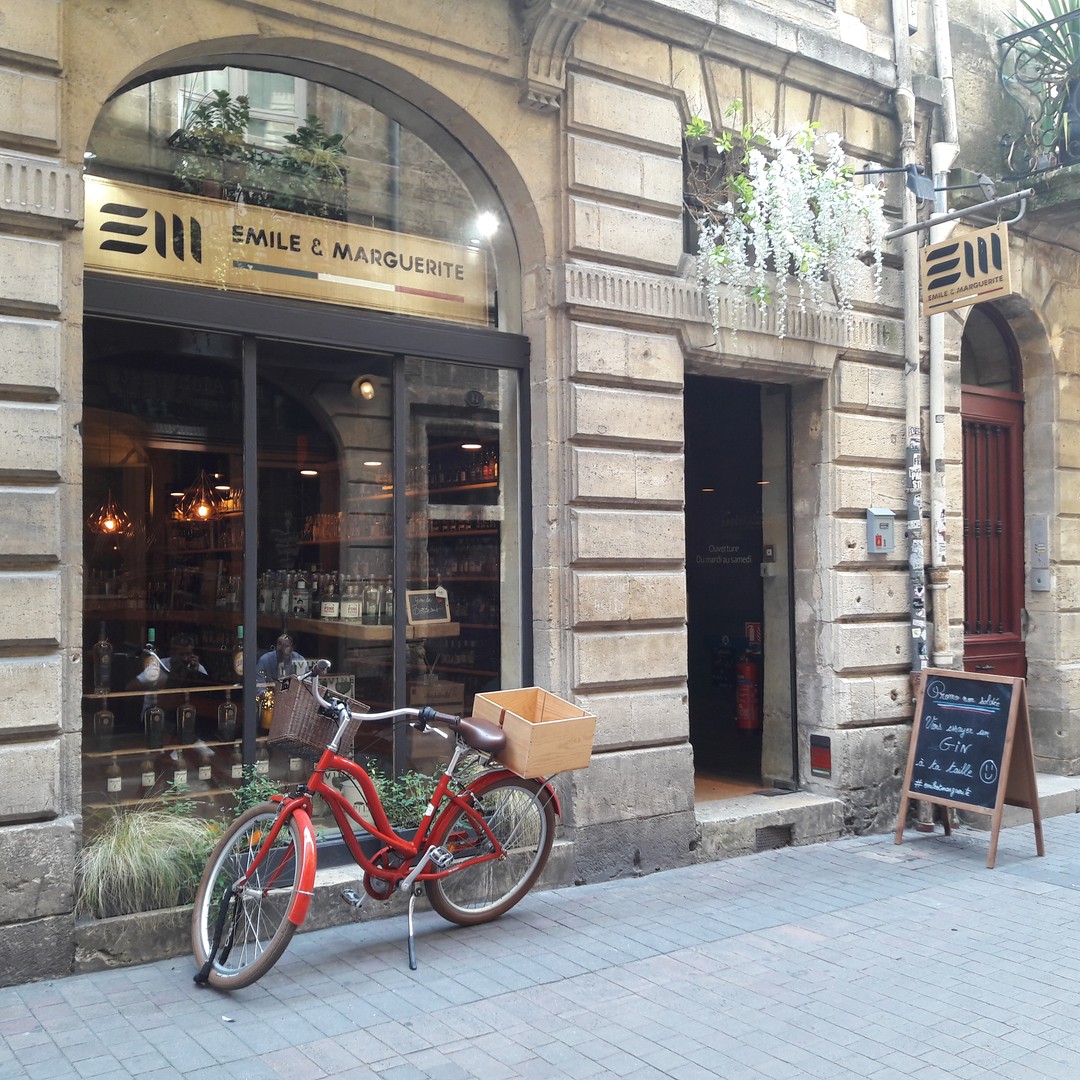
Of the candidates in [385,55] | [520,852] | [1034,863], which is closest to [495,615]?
[520,852]

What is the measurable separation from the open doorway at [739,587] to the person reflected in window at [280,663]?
144 inches

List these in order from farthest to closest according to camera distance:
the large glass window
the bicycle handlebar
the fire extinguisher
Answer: the fire extinguisher
the large glass window
the bicycle handlebar

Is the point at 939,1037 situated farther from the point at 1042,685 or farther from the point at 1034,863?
the point at 1042,685

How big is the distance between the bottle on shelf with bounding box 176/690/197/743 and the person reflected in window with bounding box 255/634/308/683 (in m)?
0.51

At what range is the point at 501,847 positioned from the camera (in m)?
6.30

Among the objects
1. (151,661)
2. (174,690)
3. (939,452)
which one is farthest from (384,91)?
(939,452)

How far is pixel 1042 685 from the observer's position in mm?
10945

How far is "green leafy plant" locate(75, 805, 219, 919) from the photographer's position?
219 inches

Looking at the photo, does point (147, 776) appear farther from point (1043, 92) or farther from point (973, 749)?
point (1043, 92)

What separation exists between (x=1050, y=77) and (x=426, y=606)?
26.0ft

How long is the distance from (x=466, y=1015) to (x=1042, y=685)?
26.0ft

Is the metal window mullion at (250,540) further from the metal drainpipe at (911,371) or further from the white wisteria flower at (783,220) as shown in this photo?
the metal drainpipe at (911,371)

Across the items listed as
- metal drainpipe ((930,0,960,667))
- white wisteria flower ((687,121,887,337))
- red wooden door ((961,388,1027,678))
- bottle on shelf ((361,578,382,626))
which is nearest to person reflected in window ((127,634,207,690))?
bottle on shelf ((361,578,382,626))

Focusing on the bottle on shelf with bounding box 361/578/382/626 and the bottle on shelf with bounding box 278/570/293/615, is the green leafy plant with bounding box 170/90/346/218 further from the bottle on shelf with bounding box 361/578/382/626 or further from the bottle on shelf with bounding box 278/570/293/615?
the bottle on shelf with bounding box 361/578/382/626
